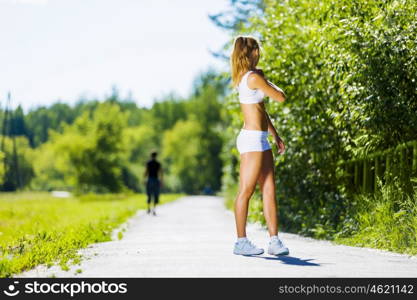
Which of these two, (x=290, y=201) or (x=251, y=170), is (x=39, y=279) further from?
(x=290, y=201)

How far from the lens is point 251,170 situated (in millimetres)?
7285

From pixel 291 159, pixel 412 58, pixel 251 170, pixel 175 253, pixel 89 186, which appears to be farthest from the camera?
pixel 89 186

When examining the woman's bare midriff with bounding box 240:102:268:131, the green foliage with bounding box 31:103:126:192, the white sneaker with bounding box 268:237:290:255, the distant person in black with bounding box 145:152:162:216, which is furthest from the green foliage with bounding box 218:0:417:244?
the green foliage with bounding box 31:103:126:192

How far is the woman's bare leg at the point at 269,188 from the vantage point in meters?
7.34

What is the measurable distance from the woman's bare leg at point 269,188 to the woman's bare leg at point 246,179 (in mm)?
83

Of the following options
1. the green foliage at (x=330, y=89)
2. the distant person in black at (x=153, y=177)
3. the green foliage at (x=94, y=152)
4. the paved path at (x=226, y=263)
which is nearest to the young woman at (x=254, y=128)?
the green foliage at (x=330, y=89)

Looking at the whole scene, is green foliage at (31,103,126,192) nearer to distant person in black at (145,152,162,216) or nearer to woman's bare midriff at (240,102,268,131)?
distant person in black at (145,152,162,216)

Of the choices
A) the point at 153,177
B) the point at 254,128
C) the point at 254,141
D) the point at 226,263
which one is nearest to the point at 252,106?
the point at 254,128

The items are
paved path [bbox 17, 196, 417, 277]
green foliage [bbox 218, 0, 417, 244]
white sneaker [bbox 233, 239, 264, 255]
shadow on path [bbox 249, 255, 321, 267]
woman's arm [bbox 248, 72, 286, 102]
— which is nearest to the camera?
paved path [bbox 17, 196, 417, 277]

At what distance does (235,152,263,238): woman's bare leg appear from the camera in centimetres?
727

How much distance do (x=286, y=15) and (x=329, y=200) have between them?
354cm

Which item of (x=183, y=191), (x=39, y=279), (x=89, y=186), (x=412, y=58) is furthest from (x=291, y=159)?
(x=183, y=191)

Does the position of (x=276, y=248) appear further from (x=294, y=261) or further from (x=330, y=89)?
(x=330, y=89)

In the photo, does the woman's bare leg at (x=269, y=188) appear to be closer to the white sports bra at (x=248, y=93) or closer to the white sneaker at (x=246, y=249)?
the white sneaker at (x=246, y=249)
